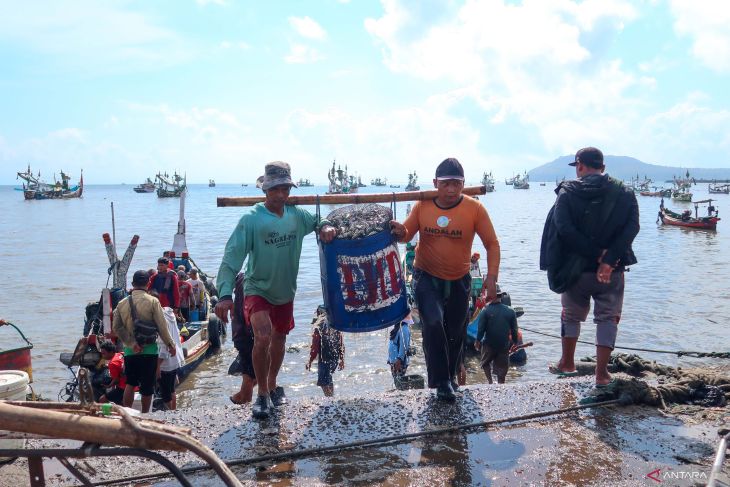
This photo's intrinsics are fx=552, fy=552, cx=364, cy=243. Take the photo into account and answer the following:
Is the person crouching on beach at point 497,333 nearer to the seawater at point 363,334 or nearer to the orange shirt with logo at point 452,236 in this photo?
the seawater at point 363,334

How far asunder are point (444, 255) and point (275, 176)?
1.56m

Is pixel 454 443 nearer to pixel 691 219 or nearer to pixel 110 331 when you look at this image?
pixel 110 331

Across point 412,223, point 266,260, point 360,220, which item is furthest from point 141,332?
point 412,223

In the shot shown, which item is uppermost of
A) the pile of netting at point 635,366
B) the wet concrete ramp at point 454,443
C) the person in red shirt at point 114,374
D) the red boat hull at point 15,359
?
the wet concrete ramp at point 454,443

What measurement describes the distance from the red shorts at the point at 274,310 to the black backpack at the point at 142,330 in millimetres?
3071

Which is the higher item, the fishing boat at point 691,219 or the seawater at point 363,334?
the fishing boat at point 691,219

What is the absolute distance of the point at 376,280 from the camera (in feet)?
15.3

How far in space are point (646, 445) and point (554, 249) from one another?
5.55ft

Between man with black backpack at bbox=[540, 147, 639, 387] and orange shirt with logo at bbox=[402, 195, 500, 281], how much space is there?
59 centimetres

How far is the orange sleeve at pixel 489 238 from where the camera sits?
4.71 metres

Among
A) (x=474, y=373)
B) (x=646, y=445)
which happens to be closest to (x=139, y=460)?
(x=646, y=445)

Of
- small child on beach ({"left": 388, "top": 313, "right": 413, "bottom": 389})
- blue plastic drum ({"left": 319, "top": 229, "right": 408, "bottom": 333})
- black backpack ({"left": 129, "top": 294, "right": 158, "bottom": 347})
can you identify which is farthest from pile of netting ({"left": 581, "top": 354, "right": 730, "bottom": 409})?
black backpack ({"left": 129, "top": 294, "right": 158, "bottom": 347})

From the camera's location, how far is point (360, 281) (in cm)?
463

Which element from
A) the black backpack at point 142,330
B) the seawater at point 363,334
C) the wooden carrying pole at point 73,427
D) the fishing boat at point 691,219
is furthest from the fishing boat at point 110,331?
the fishing boat at point 691,219
